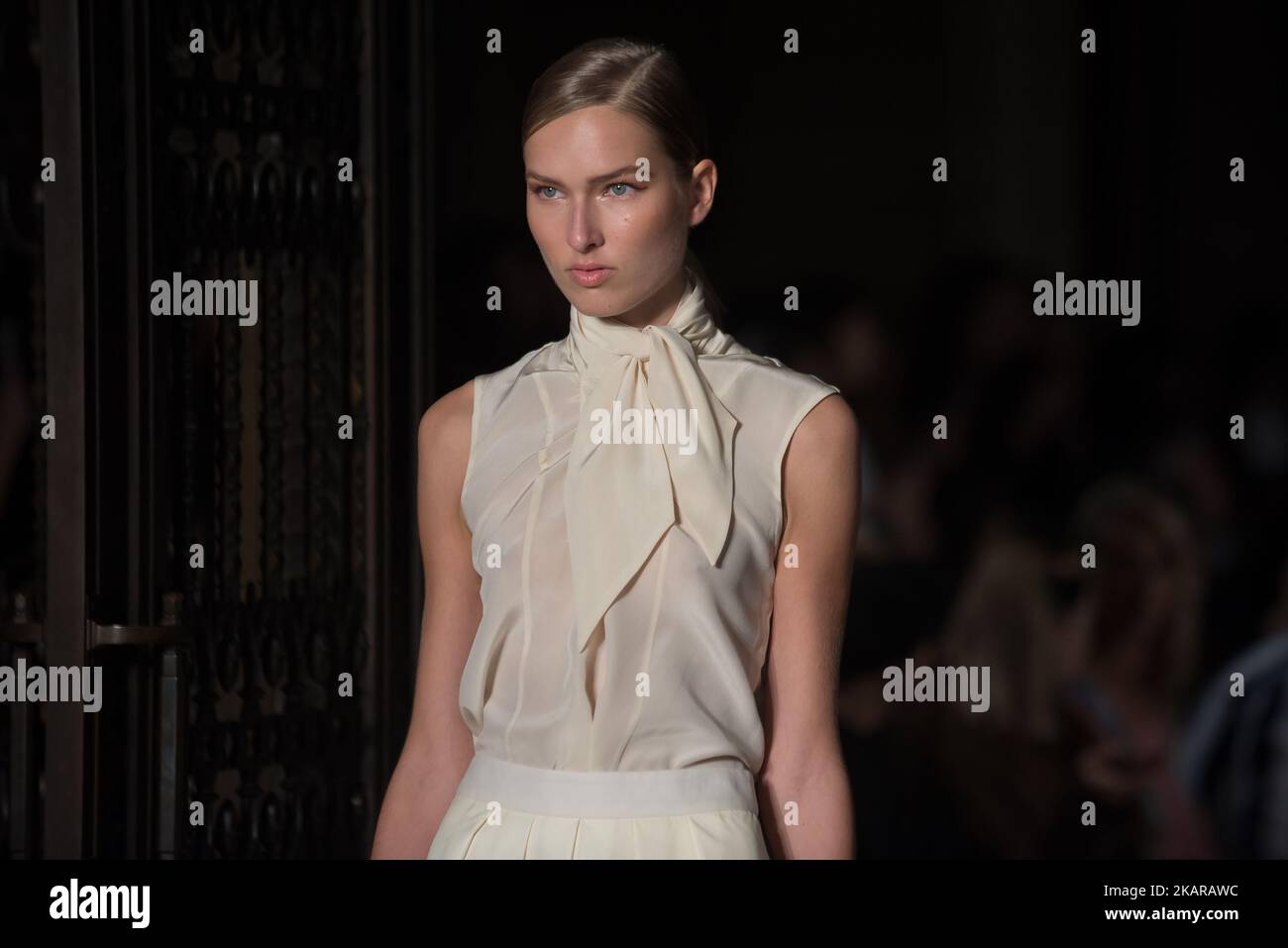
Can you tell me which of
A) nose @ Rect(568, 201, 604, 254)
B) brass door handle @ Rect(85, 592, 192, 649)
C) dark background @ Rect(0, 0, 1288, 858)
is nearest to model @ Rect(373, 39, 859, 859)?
nose @ Rect(568, 201, 604, 254)

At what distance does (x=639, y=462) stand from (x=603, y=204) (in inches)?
11.6

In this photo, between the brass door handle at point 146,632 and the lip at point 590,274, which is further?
the brass door handle at point 146,632

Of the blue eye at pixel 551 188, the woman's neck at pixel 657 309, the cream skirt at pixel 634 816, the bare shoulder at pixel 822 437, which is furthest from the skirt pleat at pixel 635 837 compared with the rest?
the blue eye at pixel 551 188

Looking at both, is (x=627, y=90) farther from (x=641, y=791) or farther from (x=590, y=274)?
(x=641, y=791)

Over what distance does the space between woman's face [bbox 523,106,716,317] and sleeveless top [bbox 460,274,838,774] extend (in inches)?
2.7

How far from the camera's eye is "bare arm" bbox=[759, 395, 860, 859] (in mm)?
2062

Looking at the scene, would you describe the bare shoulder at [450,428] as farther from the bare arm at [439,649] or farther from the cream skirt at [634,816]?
the cream skirt at [634,816]

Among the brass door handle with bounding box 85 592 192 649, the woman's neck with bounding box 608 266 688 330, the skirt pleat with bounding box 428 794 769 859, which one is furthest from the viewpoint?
the brass door handle with bounding box 85 592 192 649

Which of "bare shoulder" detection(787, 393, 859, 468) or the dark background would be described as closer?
"bare shoulder" detection(787, 393, 859, 468)

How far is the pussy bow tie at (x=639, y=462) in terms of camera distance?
2049 mm

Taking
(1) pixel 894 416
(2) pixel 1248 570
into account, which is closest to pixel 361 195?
(1) pixel 894 416

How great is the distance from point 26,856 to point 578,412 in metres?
1.16

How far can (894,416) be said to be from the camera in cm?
411

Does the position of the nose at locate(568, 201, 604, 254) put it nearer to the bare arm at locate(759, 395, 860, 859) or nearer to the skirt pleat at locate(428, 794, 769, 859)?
the bare arm at locate(759, 395, 860, 859)
